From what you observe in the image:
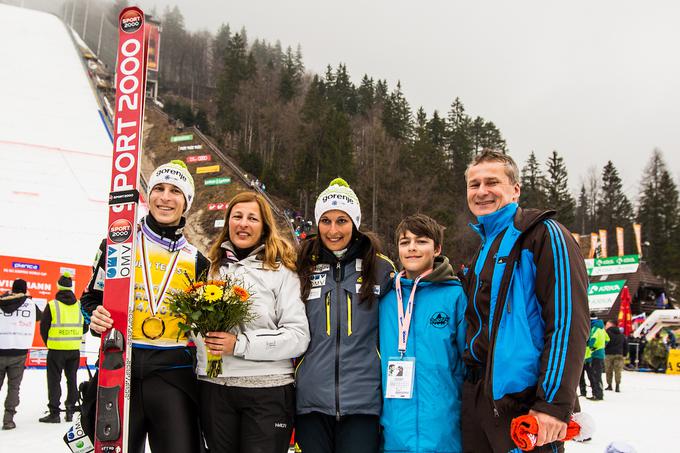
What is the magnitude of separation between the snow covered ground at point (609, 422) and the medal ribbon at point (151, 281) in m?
3.21

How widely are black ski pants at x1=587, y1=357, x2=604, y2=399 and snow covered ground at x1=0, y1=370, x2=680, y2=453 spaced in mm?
237

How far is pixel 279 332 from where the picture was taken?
2645 mm

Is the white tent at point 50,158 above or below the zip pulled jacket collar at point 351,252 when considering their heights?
above

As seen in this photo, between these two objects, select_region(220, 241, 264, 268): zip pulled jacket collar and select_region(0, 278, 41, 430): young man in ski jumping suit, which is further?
select_region(0, 278, 41, 430): young man in ski jumping suit

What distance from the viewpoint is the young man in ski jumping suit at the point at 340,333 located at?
2.57 m

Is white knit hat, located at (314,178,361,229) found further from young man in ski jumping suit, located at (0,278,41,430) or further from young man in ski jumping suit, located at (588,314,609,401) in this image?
young man in ski jumping suit, located at (588,314,609,401)

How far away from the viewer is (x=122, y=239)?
2961 millimetres

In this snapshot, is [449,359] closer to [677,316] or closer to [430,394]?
[430,394]

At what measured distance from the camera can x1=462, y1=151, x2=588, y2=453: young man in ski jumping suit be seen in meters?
1.97

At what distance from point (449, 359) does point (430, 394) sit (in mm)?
198

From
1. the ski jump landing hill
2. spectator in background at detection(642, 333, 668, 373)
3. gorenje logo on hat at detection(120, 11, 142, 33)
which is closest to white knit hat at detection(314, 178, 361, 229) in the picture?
gorenje logo on hat at detection(120, 11, 142, 33)

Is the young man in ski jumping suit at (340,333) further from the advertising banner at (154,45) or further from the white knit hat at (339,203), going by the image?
the advertising banner at (154,45)

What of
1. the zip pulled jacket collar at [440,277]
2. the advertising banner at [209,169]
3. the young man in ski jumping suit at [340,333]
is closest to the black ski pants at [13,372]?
the young man in ski jumping suit at [340,333]

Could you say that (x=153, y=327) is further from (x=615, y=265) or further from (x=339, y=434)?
(x=615, y=265)
